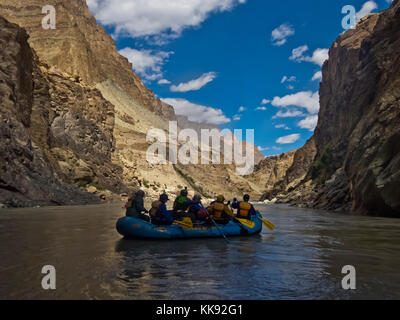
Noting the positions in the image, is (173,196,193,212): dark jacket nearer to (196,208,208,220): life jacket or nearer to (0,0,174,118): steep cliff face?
(196,208,208,220): life jacket

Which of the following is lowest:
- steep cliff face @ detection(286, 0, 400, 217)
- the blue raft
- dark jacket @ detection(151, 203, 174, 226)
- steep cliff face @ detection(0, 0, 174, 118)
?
the blue raft

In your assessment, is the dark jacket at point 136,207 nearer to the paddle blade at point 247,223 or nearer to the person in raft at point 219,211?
the person in raft at point 219,211

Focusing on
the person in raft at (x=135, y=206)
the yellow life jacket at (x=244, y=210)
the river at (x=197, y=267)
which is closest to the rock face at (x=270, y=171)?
the yellow life jacket at (x=244, y=210)

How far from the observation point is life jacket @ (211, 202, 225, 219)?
11844 mm

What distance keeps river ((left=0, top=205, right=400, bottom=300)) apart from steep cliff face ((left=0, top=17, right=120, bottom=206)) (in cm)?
1922

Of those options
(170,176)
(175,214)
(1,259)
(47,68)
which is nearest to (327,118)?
(170,176)

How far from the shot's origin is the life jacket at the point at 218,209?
11844 millimetres

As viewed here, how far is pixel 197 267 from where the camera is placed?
22.7 ft

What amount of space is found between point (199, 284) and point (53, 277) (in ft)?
7.63

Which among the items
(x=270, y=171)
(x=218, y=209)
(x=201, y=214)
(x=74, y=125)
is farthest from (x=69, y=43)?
(x=270, y=171)

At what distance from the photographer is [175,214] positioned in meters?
11.6

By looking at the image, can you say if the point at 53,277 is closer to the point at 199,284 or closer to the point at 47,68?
the point at 199,284

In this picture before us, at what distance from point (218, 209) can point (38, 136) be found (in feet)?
108

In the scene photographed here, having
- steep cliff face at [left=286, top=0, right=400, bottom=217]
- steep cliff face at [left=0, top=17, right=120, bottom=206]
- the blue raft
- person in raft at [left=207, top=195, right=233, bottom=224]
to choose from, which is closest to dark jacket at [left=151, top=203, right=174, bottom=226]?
the blue raft
